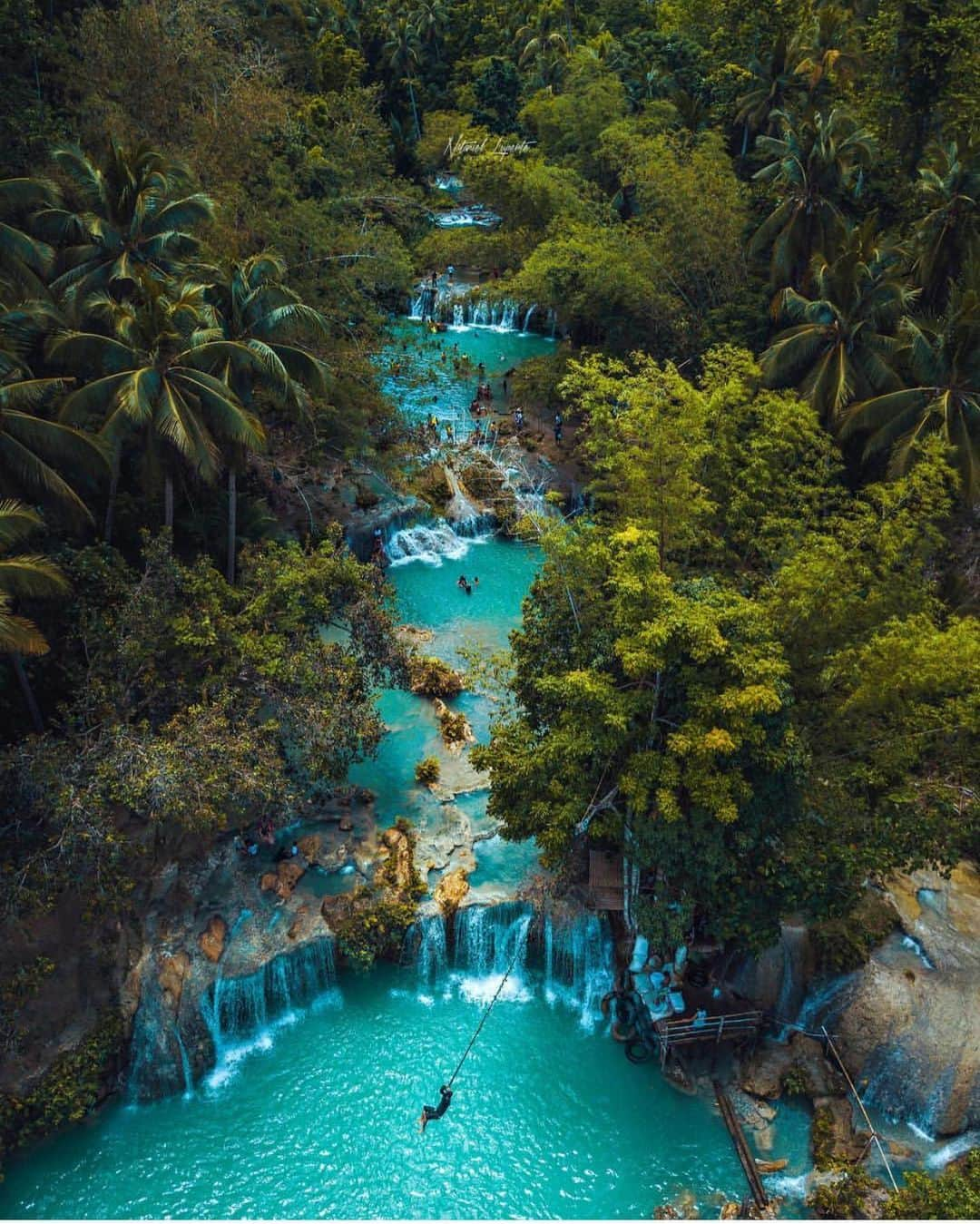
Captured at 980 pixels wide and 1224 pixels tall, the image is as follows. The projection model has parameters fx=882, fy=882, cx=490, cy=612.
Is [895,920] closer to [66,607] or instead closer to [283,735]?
[283,735]

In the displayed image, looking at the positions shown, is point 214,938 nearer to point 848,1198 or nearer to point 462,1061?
point 462,1061

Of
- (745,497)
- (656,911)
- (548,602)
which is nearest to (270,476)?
(548,602)

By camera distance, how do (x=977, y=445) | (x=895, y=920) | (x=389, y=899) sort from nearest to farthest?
1. (x=895, y=920)
2. (x=389, y=899)
3. (x=977, y=445)

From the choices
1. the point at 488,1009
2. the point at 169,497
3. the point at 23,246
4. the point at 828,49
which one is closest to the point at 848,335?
the point at 169,497

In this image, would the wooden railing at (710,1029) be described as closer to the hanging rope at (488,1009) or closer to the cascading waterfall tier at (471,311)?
the hanging rope at (488,1009)

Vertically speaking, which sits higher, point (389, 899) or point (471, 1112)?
point (389, 899)

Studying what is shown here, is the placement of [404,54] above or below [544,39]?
below

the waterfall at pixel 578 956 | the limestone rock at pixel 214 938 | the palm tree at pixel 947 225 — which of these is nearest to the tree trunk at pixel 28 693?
the limestone rock at pixel 214 938
